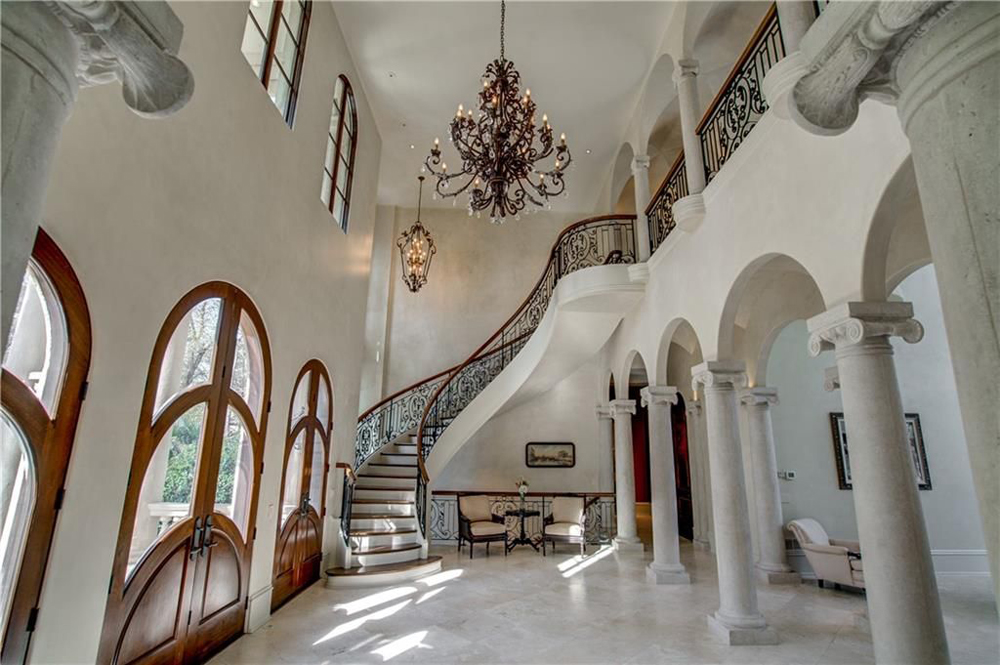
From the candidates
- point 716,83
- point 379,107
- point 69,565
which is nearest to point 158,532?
point 69,565

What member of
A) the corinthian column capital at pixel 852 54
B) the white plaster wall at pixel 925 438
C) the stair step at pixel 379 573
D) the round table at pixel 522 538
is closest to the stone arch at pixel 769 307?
the white plaster wall at pixel 925 438

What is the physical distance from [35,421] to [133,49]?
6.43 feet

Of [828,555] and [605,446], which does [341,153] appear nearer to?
[605,446]

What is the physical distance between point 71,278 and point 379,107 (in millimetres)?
6998

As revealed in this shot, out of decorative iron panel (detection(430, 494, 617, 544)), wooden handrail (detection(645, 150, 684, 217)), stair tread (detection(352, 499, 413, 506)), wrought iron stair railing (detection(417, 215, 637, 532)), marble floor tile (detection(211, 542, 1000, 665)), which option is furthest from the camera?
decorative iron panel (detection(430, 494, 617, 544))

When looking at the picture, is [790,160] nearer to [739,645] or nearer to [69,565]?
[739,645]

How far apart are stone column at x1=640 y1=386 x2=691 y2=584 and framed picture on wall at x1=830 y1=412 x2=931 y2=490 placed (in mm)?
2902

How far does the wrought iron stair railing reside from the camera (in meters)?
8.03

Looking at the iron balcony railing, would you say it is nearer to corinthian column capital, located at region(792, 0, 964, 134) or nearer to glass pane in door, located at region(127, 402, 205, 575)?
corinthian column capital, located at region(792, 0, 964, 134)

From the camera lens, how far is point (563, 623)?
4.83m

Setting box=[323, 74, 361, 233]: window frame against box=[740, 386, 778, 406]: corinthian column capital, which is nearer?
box=[323, 74, 361, 233]: window frame

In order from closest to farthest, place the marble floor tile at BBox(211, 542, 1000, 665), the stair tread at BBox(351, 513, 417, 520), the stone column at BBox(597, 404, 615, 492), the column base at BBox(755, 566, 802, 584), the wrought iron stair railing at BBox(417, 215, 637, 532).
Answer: the marble floor tile at BBox(211, 542, 1000, 665) → the column base at BBox(755, 566, 802, 584) → the stair tread at BBox(351, 513, 417, 520) → the wrought iron stair railing at BBox(417, 215, 637, 532) → the stone column at BBox(597, 404, 615, 492)

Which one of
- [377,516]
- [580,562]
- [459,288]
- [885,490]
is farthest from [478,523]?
[885,490]

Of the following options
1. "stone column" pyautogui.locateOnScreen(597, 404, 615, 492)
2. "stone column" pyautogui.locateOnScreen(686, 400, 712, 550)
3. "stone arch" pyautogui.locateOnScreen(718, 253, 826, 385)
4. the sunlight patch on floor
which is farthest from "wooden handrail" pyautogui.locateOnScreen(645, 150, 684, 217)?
the sunlight patch on floor
